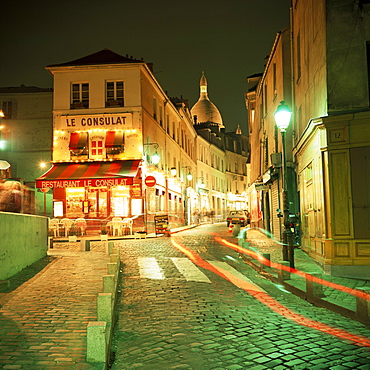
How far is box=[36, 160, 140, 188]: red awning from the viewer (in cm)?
2559

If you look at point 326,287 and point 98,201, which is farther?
point 98,201

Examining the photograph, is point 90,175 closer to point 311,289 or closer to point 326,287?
point 326,287

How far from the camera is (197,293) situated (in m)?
8.91

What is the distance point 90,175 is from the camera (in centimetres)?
2631

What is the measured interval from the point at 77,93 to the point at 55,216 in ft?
26.3

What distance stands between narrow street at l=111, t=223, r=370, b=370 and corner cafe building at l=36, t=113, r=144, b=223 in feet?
56.4

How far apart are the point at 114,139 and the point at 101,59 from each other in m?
5.67

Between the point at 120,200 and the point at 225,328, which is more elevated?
the point at 120,200

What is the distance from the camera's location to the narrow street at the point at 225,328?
5.09m

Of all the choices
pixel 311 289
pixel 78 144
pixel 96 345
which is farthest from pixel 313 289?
pixel 78 144

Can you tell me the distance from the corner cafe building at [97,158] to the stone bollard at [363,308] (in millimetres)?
21560

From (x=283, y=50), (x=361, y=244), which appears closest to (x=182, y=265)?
(x=361, y=244)

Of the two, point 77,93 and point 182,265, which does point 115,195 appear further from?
point 182,265

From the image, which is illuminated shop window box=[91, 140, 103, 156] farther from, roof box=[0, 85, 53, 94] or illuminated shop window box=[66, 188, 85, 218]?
roof box=[0, 85, 53, 94]
